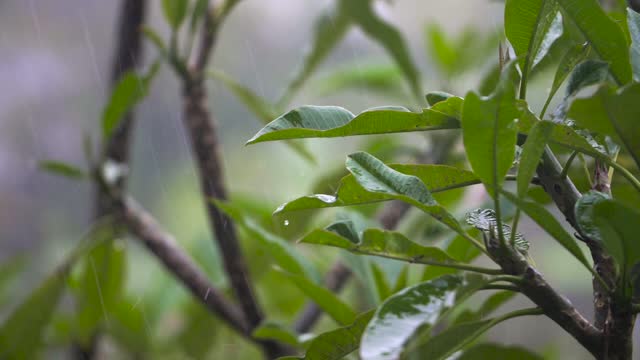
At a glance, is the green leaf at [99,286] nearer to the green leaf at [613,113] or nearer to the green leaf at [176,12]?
the green leaf at [176,12]

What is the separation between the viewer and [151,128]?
2910 mm

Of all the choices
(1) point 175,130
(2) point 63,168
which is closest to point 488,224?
(2) point 63,168

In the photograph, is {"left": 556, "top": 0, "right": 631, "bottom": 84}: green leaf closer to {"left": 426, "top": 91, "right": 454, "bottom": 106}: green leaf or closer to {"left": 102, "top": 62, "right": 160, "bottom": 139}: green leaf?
{"left": 426, "top": 91, "right": 454, "bottom": 106}: green leaf

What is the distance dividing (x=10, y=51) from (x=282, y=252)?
7.48 ft

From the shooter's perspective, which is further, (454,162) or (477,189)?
(477,189)

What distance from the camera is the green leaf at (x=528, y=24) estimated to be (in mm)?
491

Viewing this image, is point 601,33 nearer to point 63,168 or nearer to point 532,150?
point 532,150

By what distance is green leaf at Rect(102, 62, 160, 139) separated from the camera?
3.21ft

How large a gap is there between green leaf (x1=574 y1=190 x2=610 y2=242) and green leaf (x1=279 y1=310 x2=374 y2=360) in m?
0.14

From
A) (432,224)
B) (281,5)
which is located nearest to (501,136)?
(432,224)

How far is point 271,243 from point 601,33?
374 mm

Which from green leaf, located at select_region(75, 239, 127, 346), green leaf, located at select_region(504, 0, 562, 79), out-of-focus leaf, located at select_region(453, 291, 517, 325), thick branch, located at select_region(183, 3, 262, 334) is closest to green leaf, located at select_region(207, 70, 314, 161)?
thick branch, located at select_region(183, 3, 262, 334)

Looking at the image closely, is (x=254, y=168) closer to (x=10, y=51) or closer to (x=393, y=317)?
(x=10, y=51)

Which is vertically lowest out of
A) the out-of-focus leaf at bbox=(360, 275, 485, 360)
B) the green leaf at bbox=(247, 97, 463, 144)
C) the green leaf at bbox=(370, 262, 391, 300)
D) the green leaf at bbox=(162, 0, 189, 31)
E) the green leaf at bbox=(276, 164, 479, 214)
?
the green leaf at bbox=(370, 262, 391, 300)
